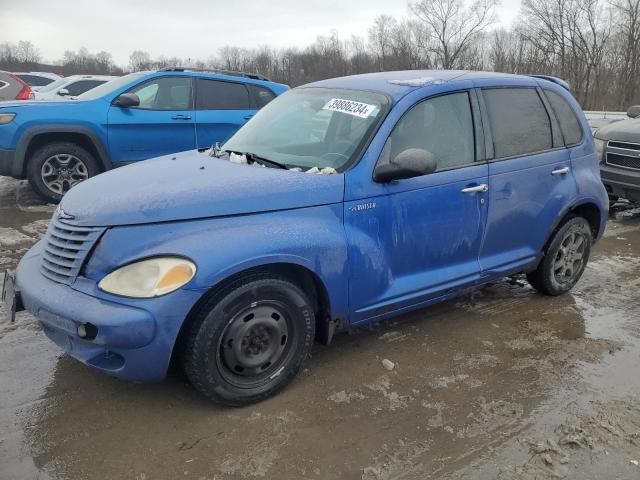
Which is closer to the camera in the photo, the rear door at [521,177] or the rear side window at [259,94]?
the rear door at [521,177]

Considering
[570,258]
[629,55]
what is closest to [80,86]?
[570,258]

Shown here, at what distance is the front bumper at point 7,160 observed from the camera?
6777 mm

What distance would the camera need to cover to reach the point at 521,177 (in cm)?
400

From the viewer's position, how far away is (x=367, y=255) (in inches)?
127

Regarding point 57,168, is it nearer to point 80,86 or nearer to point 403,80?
point 403,80

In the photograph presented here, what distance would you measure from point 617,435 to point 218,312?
2179 mm

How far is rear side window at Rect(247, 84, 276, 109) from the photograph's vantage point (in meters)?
8.38

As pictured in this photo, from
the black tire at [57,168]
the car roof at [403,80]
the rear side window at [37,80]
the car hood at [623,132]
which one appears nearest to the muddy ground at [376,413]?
the car roof at [403,80]

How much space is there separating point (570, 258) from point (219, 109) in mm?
5397

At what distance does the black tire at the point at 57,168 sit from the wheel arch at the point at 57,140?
66 mm

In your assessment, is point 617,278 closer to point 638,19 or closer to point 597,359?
point 597,359

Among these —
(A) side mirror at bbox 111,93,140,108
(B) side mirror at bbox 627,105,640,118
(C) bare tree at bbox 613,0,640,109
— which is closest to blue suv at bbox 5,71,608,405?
(A) side mirror at bbox 111,93,140,108

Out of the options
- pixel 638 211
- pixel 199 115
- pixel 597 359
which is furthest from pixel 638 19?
pixel 597 359

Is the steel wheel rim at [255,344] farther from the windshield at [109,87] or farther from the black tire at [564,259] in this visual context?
the windshield at [109,87]
